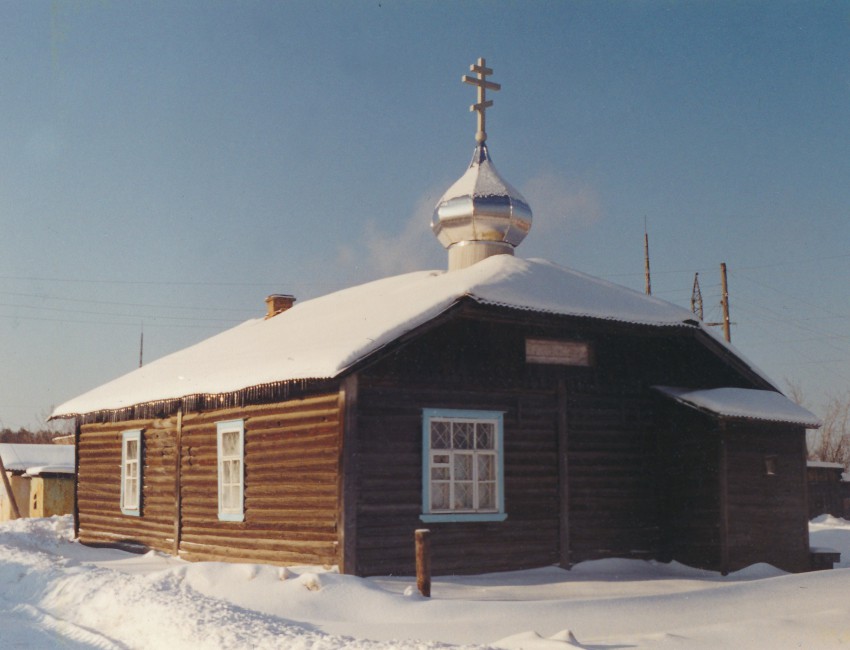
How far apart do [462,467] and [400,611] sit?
369 centimetres

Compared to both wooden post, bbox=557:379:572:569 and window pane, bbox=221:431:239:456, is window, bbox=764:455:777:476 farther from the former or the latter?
window pane, bbox=221:431:239:456

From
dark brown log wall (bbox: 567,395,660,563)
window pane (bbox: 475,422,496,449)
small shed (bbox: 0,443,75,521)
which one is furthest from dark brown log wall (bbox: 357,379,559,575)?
small shed (bbox: 0,443,75,521)

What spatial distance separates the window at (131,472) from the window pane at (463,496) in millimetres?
7312

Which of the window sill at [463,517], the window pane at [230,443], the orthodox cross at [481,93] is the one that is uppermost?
the orthodox cross at [481,93]

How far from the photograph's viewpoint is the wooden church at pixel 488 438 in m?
13.2

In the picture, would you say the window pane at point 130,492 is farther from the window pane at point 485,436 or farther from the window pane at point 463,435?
the window pane at point 485,436

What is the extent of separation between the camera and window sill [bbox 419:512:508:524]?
1339 cm

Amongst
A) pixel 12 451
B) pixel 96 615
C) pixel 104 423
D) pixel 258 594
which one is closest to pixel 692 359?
pixel 258 594

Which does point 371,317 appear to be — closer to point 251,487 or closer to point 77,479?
point 251,487

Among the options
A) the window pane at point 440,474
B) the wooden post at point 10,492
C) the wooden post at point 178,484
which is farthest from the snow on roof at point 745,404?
the wooden post at point 10,492

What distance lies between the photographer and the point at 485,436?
14.2 meters

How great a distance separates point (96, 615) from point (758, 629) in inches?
254

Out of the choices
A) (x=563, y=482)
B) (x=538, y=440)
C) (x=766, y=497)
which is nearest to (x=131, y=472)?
(x=538, y=440)

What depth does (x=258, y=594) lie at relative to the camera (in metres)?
11.1
